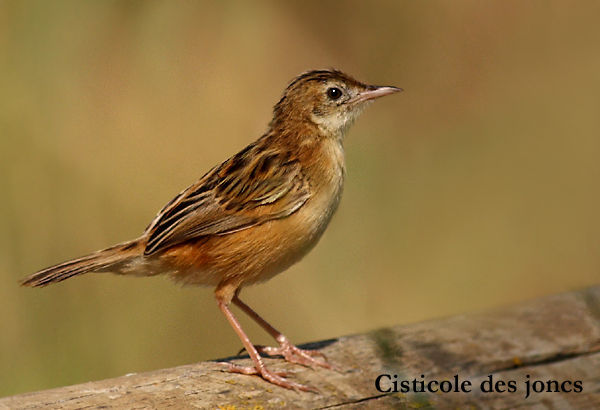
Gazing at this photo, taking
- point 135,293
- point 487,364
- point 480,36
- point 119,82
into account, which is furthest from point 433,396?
point 480,36

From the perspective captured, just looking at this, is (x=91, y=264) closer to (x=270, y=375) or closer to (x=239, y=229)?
(x=239, y=229)

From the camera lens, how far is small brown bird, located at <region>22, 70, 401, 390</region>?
428 cm

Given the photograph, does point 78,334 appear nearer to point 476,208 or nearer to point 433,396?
point 433,396

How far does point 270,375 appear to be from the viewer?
349 cm

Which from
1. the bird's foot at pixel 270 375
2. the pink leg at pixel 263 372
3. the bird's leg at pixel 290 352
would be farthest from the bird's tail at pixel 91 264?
the bird's foot at pixel 270 375

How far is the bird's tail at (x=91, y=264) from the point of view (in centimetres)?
411

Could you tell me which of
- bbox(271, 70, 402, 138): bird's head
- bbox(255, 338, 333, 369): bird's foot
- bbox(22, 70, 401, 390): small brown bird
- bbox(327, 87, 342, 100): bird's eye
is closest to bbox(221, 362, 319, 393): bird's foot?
bbox(255, 338, 333, 369): bird's foot

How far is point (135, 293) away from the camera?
17.6ft

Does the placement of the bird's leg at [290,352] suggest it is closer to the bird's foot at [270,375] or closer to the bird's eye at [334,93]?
the bird's foot at [270,375]

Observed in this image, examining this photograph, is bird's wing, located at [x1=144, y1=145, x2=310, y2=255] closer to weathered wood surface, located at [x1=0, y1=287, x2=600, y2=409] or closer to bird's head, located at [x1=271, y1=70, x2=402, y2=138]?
bird's head, located at [x1=271, y1=70, x2=402, y2=138]

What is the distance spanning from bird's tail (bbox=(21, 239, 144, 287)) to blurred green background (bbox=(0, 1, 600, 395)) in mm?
797

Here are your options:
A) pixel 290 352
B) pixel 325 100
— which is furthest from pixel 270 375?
pixel 325 100

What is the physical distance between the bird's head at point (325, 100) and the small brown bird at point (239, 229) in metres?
0.31

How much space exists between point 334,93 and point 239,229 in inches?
43.8
